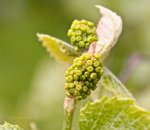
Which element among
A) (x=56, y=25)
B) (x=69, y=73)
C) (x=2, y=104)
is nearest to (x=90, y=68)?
(x=69, y=73)

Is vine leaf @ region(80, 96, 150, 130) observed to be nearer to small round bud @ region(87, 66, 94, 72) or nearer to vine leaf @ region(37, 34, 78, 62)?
small round bud @ region(87, 66, 94, 72)

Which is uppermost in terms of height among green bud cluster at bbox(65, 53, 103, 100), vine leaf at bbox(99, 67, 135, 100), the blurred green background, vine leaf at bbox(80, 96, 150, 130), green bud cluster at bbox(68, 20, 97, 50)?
the blurred green background

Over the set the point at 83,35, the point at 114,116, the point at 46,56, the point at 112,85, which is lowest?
the point at 114,116

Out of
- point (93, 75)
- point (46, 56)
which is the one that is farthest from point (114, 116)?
point (46, 56)

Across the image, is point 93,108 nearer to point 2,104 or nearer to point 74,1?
point 2,104

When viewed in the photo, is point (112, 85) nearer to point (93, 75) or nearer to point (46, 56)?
point (93, 75)

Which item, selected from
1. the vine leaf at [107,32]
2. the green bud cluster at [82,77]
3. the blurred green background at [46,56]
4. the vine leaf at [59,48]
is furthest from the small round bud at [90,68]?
the blurred green background at [46,56]

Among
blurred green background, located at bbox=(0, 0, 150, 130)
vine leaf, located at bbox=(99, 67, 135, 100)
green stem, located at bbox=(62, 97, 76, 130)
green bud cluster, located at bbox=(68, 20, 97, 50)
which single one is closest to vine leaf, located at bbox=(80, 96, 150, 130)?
green stem, located at bbox=(62, 97, 76, 130)
